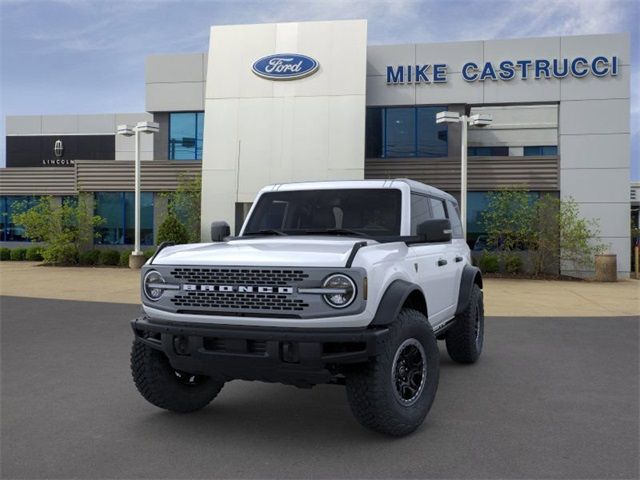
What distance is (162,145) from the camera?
25.4 m

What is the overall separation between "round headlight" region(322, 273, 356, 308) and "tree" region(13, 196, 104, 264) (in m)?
21.8

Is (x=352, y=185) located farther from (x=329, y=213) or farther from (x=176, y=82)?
(x=176, y=82)

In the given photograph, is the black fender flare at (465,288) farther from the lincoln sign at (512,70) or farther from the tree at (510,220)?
the lincoln sign at (512,70)

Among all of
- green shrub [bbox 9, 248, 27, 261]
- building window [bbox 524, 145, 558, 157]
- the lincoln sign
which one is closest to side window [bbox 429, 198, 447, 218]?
the lincoln sign

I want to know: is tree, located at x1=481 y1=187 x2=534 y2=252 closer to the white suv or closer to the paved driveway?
the paved driveway

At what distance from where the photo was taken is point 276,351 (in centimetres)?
381

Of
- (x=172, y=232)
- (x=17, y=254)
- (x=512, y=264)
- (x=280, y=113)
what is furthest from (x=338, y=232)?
(x=17, y=254)

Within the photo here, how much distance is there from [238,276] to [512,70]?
20152 millimetres

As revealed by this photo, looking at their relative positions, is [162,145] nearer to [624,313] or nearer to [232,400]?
[624,313]

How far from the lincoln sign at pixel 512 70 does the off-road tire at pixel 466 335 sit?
16882mm

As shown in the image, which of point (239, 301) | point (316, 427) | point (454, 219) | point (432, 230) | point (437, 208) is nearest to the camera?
point (239, 301)

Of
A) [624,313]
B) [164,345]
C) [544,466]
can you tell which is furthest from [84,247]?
[544,466]

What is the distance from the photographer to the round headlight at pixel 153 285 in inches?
173

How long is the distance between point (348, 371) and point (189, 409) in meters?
1.60
